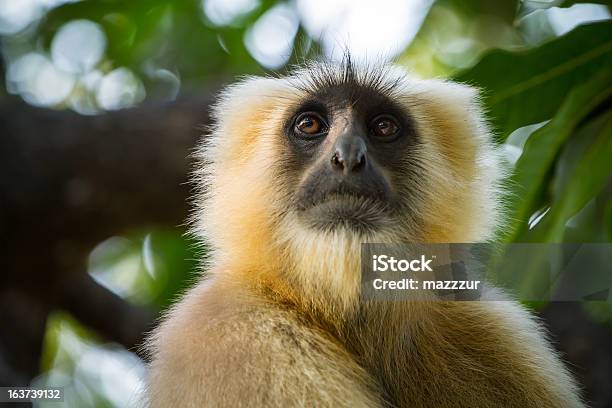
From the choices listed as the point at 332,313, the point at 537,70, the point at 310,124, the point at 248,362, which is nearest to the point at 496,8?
the point at 537,70

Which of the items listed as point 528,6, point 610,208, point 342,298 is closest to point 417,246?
point 342,298

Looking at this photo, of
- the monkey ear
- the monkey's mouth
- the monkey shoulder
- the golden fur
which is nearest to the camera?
the monkey shoulder

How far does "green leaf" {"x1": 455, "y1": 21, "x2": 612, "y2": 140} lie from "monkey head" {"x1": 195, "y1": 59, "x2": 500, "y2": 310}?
0.86 feet

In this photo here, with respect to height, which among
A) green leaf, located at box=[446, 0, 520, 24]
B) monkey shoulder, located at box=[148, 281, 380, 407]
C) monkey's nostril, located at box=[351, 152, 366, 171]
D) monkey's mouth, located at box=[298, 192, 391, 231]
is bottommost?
monkey shoulder, located at box=[148, 281, 380, 407]

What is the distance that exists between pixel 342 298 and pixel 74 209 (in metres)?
4.71

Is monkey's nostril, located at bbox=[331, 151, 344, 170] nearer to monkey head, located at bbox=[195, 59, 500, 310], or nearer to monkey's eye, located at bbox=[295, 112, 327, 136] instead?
monkey head, located at bbox=[195, 59, 500, 310]

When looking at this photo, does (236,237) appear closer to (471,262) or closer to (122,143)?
(471,262)

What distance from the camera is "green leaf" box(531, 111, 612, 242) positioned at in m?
4.60

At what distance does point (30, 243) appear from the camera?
321 inches

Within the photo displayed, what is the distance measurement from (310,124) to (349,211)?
79 cm

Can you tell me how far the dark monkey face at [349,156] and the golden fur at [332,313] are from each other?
0.09 m

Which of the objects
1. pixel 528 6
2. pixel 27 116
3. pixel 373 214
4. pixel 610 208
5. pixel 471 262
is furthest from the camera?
pixel 27 116

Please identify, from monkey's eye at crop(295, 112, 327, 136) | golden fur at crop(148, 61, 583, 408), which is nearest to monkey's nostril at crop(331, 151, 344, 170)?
golden fur at crop(148, 61, 583, 408)

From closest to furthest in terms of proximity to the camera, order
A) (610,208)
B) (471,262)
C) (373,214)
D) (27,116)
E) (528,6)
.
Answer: (373,214), (471,262), (610,208), (528,6), (27,116)
